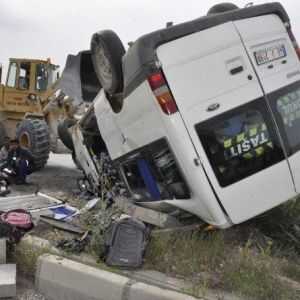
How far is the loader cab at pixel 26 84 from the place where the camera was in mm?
14023

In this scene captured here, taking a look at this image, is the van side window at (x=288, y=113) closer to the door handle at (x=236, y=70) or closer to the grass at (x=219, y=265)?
the door handle at (x=236, y=70)

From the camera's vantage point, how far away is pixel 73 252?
469 cm

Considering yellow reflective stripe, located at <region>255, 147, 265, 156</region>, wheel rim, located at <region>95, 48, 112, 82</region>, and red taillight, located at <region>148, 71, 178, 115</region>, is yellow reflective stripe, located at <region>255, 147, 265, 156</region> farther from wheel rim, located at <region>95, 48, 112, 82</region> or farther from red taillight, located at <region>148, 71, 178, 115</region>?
wheel rim, located at <region>95, 48, 112, 82</region>

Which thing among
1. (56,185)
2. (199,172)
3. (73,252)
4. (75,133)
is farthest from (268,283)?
(56,185)

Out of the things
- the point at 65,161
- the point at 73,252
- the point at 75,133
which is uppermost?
the point at 75,133

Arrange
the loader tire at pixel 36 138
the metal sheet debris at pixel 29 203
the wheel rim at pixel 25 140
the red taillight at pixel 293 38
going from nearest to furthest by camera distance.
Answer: the red taillight at pixel 293 38
the metal sheet debris at pixel 29 203
the loader tire at pixel 36 138
the wheel rim at pixel 25 140

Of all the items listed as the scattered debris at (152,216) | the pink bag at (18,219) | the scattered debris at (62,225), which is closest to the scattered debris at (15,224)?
the pink bag at (18,219)

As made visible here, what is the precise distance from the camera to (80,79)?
10.1m

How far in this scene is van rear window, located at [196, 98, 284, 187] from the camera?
4926mm

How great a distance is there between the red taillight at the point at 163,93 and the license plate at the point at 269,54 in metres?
0.93

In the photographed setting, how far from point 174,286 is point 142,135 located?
170 centimetres

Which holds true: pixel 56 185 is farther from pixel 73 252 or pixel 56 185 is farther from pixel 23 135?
pixel 73 252

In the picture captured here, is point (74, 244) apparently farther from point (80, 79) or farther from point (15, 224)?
point (80, 79)

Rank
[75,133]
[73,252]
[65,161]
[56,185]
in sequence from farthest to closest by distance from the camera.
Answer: [65,161], [56,185], [75,133], [73,252]
